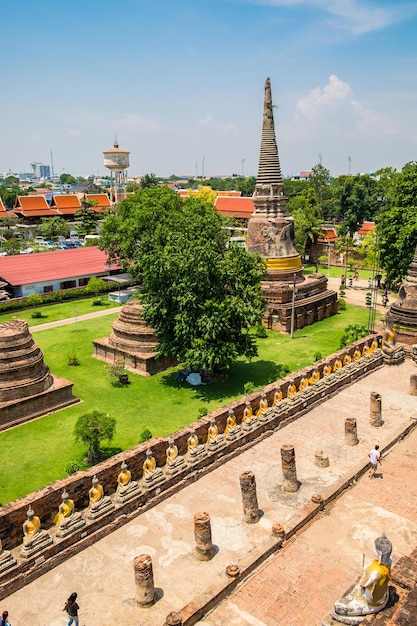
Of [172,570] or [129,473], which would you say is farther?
[129,473]

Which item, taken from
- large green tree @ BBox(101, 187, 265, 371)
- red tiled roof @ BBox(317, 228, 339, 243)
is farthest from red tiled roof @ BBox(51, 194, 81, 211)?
large green tree @ BBox(101, 187, 265, 371)

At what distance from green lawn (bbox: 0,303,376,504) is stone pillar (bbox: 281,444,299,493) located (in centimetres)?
586

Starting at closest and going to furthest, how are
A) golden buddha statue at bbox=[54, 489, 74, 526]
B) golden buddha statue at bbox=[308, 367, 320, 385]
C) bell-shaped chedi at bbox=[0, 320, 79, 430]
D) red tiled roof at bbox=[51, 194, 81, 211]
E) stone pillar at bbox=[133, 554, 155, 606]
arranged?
stone pillar at bbox=[133, 554, 155, 606]
golden buddha statue at bbox=[54, 489, 74, 526]
bell-shaped chedi at bbox=[0, 320, 79, 430]
golden buddha statue at bbox=[308, 367, 320, 385]
red tiled roof at bbox=[51, 194, 81, 211]

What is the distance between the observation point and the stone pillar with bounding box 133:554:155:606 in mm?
10586

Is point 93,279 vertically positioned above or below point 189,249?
below

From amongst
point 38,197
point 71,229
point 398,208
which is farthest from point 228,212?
point 398,208

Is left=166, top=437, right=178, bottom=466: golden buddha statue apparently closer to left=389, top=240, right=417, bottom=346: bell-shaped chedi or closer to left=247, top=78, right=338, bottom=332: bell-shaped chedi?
left=389, top=240, right=417, bottom=346: bell-shaped chedi

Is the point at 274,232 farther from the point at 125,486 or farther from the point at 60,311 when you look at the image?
the point at 125,486

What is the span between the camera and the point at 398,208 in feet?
112

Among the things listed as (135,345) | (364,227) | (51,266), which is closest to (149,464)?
(135,345)

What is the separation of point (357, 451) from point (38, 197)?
227ft

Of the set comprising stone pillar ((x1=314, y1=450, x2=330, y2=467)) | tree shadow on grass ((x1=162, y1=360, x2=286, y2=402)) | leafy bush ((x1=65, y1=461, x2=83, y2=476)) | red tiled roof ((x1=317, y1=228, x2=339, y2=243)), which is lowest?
tree shadow on grass ((x1=162, y1=360, x2=286, y2=402))

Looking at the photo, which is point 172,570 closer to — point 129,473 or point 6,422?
point 129,473

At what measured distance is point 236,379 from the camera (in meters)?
24.7
